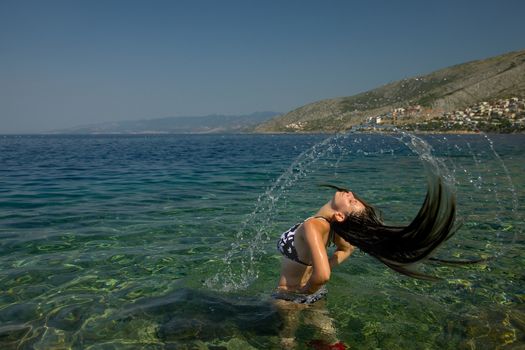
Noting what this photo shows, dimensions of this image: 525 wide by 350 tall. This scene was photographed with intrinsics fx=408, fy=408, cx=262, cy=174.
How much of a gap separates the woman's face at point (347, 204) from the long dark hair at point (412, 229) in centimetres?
6

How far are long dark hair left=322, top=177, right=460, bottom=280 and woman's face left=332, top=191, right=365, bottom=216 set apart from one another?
0.19 ft

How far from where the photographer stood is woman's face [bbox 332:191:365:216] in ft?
15.5

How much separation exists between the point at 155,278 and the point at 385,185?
14.2 meters

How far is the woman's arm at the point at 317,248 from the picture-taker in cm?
454

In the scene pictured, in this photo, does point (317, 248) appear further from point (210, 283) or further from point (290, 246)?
point (210, 283)

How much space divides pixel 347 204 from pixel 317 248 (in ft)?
2.08

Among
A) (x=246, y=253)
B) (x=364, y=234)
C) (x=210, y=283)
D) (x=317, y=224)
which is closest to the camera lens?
(x=317, y=224)

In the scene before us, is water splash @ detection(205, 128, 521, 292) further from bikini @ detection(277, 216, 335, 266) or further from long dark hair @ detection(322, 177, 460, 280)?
bikini @ detection(277, 216, 335, 266)

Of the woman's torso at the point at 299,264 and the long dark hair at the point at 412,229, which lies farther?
the woman's torso at the point at 299,264

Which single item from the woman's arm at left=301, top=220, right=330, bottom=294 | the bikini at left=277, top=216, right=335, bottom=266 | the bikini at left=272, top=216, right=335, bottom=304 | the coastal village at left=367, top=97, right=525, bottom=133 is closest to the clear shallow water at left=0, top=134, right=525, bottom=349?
the bikini at left=272, top=216, right=335, bottom=304

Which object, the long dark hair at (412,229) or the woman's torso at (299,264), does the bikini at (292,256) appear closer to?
the woman's torso at (299,264)

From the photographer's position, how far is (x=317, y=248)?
4527 mm

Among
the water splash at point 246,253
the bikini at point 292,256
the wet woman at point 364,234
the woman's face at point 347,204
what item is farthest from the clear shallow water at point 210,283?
the woman's face at point 347,204

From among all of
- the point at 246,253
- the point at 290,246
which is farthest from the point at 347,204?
the point at 246,253
